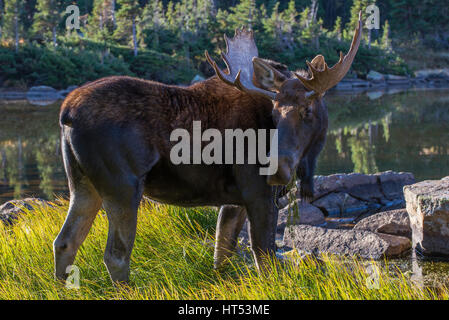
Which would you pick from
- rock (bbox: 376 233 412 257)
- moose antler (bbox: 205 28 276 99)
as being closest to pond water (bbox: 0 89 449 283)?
rock (bbox: 376 233 412 257)

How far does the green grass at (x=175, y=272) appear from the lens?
4.13 metres

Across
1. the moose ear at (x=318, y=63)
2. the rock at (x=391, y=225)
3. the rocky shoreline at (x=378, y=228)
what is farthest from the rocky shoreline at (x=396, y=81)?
the moose ear at (x=318, y=63)

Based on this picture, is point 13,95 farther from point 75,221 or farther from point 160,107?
point 160,107

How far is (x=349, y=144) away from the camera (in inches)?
722

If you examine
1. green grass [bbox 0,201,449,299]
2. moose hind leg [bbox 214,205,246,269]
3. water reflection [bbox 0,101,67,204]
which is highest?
moose hind leg [bbox 214,205,246,269]

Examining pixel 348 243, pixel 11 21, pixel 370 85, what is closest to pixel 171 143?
pixel 348 243

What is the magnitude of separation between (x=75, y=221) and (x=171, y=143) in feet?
3.27

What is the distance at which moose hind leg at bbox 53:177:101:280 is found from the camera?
4.39 m

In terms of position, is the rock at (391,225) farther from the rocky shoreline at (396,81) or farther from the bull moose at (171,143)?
the rocky shoreline at (396,81)

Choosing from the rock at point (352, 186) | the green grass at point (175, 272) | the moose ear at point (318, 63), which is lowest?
the rock at point (352, 186)

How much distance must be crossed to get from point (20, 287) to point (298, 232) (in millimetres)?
3436

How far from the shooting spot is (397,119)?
24562mm

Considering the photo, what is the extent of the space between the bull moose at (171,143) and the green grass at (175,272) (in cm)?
29

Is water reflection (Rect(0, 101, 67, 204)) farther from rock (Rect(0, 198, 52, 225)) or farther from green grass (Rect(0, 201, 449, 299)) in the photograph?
green grass (Rect(0, 201, 449, 299))
